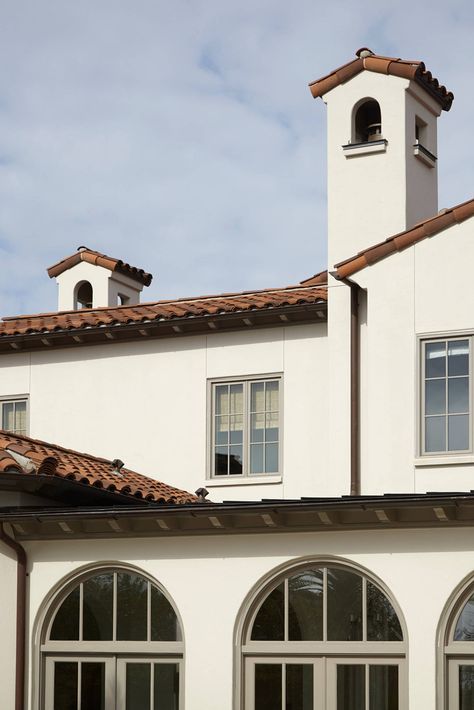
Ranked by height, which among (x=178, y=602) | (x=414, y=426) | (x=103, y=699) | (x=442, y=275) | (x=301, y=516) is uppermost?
(x=442, y=275)

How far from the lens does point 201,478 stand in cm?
2023

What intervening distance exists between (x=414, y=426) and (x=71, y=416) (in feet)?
22.1

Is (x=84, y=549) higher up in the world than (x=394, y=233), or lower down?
lower down

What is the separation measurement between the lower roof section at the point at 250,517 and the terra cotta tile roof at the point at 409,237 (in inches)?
203

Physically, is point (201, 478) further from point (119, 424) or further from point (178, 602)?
point (178, 602)

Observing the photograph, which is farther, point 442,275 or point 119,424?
point 119,424

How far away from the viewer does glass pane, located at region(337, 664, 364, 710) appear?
13930 millimetres

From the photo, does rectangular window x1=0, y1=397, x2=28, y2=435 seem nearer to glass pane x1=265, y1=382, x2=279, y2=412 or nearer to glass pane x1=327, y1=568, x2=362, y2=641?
glass pane x1=265, y1=382, x2=279, y2=412

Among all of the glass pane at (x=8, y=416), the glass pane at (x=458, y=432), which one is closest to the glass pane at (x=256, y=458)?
the glass pane at (x=458, y=432)

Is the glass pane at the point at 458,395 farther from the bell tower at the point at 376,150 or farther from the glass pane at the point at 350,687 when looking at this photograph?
the glass pane at the point at 350,687

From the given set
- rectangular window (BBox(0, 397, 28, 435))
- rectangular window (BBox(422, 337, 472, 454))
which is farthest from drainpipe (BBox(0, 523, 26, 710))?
rectangular window (BBox(0, 397, 28, 435))

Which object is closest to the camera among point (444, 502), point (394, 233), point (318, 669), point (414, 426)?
point (444, 502)

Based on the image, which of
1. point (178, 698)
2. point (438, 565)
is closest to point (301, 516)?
point (438, 565)

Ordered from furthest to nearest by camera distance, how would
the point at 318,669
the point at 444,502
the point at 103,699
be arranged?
1. the point at 103,699
2. the point at 318,669
3. the point at 444,502
